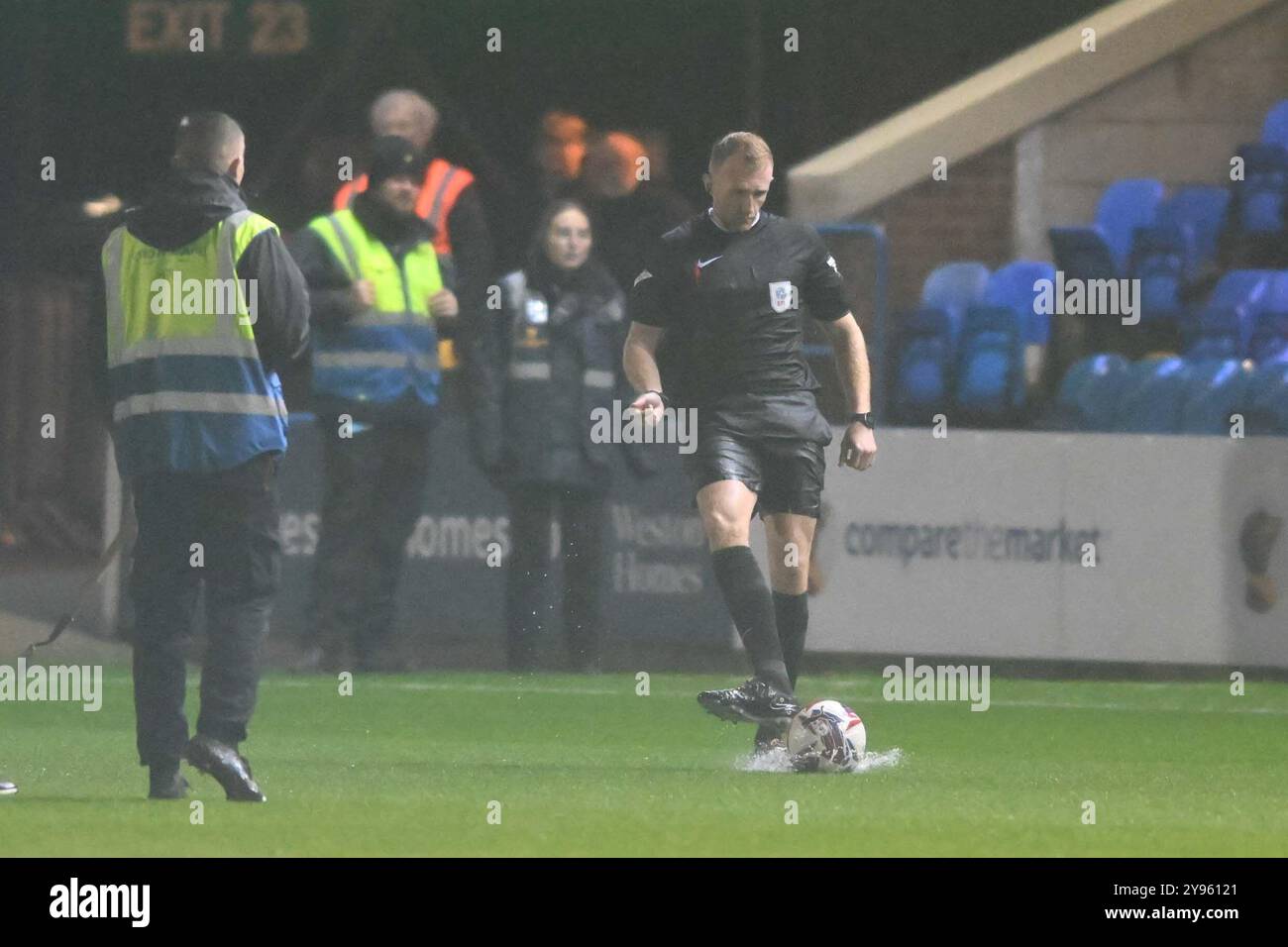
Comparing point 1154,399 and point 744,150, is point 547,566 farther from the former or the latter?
point 744,150

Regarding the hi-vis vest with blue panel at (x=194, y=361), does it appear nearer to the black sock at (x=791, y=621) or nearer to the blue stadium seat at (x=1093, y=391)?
the black sock at (x=791, y=621)

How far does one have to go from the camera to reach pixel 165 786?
8.75 m

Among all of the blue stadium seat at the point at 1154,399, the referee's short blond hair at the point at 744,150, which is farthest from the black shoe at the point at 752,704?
the blue stadium seat at the point at 1154,399

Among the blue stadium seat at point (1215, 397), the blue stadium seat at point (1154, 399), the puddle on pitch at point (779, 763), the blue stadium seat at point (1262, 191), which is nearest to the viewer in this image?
the puddle on pitch at point (779, 763)

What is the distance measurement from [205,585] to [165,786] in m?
0.62

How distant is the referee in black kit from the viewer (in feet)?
33.5

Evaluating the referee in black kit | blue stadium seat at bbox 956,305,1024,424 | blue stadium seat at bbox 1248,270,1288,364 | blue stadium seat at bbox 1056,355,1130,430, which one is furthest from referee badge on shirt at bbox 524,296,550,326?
blue stadium seat at bbox 1248,270,1288,364

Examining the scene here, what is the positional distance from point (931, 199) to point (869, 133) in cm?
57

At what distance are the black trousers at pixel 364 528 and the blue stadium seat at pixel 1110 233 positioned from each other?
16.8 feet

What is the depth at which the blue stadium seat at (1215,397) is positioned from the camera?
48.9 feet

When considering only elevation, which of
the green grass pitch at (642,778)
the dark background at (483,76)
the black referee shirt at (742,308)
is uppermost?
the dark background at (483,76)

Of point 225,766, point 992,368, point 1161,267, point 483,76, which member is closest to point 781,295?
point 225,766
